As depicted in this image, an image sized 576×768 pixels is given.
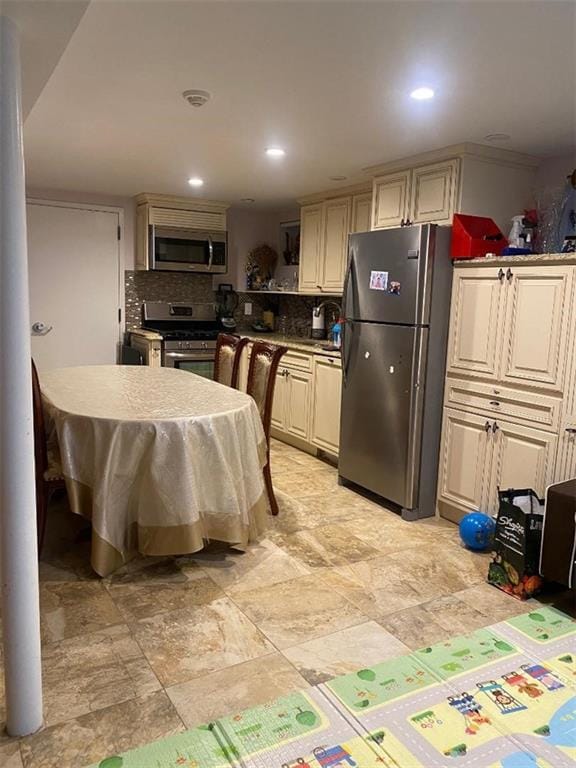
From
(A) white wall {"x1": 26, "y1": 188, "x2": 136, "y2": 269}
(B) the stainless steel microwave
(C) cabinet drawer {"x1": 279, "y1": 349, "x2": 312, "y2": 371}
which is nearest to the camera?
(C) cabinet drawer {"x1": 279, "y1": 349, "x2": 312, "y2": 371}

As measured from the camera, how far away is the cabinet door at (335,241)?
4684 millimetres

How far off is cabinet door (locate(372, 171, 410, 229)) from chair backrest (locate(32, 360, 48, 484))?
245 centimetres

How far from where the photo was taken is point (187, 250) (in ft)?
18.0

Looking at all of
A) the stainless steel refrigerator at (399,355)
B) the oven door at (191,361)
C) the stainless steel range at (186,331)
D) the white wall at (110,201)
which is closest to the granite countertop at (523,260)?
the stainless steel refrigerator at (399,355)

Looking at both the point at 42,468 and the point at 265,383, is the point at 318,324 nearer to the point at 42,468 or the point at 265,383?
the point at 265,383

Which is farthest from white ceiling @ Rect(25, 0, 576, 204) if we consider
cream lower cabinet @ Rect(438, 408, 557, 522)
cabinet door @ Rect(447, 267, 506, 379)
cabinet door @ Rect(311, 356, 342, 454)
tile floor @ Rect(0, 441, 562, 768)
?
tile floor @ Rect(0, 441, 562, 768)

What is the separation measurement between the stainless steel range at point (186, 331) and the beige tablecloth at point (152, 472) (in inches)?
93.1

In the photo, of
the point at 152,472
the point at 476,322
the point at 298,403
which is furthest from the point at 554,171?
the point at 152,472

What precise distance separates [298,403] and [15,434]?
3348mm

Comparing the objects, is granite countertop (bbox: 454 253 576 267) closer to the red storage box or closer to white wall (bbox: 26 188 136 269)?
the red storage box

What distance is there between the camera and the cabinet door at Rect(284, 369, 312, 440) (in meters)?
4.67

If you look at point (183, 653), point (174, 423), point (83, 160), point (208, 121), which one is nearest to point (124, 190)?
point (83, 160)

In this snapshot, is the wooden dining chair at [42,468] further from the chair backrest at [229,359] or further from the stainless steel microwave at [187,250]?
the stainless steel microwave at [187,250]

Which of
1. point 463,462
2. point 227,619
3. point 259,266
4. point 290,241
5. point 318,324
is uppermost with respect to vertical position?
point 290,241
